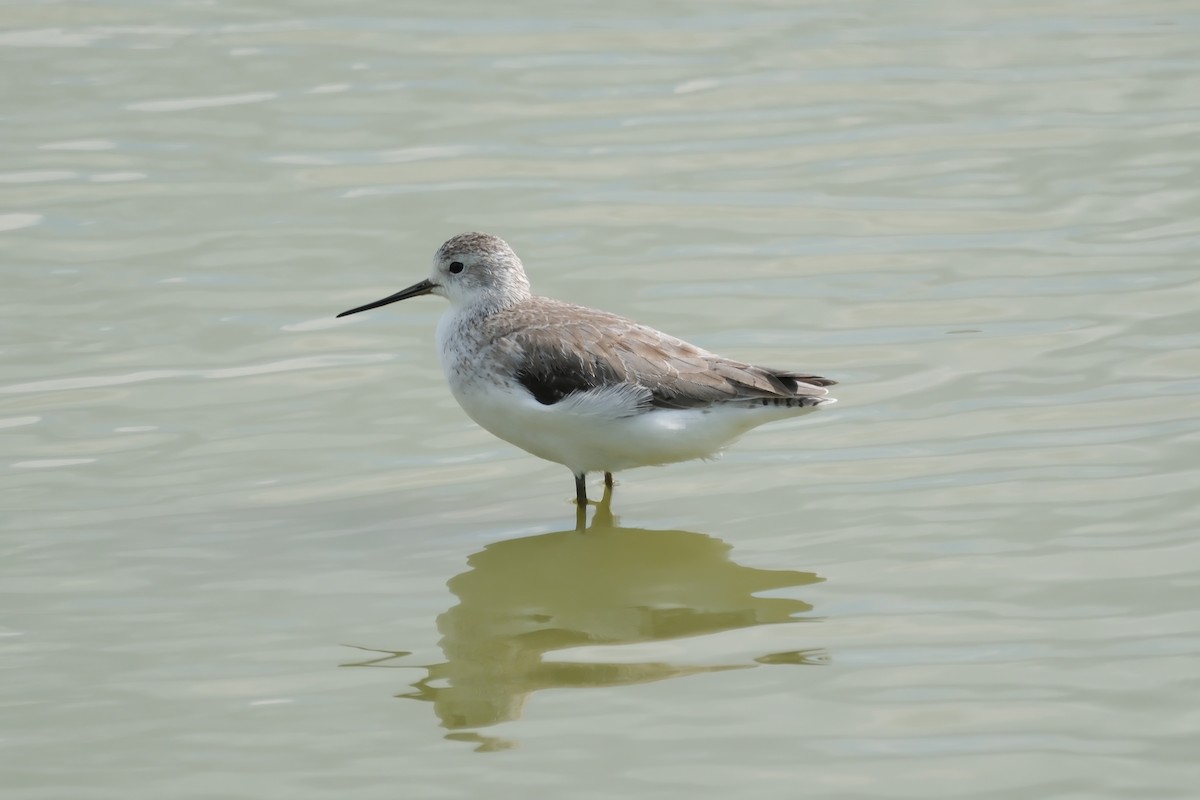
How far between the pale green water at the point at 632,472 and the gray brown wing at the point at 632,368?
75 cm

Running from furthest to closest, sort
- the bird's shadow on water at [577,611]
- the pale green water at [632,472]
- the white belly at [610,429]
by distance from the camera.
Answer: the white belly at [610,429] → the bird's shadow on water at [577,611] → the pale green water at [632,472]

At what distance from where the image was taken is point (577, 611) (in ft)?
30.9

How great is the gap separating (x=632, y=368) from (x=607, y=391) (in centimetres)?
22

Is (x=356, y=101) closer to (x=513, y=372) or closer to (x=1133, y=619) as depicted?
(x=513, y=372)

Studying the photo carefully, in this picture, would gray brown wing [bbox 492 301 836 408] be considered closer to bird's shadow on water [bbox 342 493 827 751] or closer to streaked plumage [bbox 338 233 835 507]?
streaked plumage [bbox 338 233 835 507]

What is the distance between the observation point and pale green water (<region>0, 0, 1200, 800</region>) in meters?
7.92

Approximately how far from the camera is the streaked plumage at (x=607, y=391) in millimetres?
10180

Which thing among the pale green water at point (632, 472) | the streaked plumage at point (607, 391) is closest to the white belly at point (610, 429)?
the streaked plumage at point (607, 391)

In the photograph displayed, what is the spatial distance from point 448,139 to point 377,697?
906 cm

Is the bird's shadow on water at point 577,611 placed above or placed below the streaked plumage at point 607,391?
below

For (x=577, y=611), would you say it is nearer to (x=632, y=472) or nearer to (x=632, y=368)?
(x=632, y=368)

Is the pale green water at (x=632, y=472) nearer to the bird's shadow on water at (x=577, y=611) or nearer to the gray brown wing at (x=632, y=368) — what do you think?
the bird's shadow on water at (x=577, y=611)

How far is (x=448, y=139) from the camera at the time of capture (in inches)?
651

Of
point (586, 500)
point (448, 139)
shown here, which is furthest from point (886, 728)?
point (448, 139)
